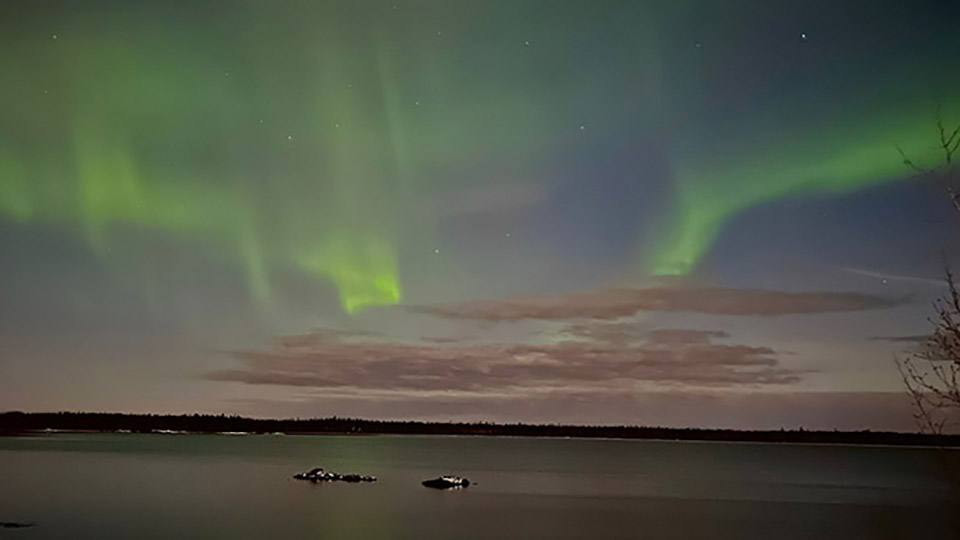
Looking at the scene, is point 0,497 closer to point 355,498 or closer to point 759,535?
point 355,498

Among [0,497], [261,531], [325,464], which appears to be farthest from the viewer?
[325,464]

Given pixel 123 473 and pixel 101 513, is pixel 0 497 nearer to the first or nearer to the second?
pixel 101 513

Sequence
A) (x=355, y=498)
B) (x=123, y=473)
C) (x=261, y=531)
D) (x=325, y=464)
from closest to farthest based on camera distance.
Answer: (x=261, y=531) → (x=355, y=498) → (x=123, y=473) → (x=325, y=464)

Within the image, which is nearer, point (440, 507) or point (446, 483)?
point (440, 507)

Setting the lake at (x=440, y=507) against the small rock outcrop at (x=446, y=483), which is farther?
the small rock outcrop at (x=446, y=483)

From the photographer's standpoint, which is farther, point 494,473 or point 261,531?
point 494,473

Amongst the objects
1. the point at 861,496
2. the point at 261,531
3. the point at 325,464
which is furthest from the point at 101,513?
the point at 325,464

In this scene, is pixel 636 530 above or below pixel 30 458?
below

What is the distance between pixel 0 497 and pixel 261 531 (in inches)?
643

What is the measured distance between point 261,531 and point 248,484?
90.4 feet

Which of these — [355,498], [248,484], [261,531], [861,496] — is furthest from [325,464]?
[261,531]

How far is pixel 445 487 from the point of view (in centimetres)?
5866

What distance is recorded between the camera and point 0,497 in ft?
134

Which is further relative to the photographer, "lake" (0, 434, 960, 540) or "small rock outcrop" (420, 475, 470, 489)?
"small rock outcrop" (420, 475, 470, 489)
